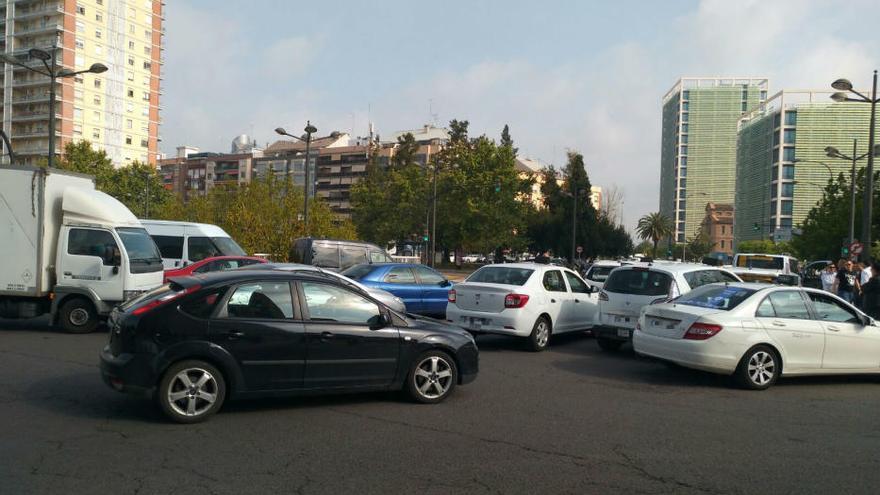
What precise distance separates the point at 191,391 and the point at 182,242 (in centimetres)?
1602

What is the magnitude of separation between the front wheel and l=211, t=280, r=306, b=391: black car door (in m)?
5.96

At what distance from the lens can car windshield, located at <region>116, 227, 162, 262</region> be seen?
518 inches

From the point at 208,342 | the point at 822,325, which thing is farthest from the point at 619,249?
the point at 208,342

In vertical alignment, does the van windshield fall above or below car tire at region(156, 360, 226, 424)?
above

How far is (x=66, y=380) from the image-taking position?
27.3ft

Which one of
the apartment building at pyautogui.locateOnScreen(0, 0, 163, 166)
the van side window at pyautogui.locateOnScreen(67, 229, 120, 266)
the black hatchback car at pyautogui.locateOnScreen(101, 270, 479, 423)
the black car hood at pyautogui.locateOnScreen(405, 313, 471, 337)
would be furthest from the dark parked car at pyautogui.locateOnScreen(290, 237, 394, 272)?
the apartment building at pyautogui.locateOnScreen(0, 0, 163, 166)

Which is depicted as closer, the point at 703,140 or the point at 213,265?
the point at 213,265

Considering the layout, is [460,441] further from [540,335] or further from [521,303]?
[540,335]

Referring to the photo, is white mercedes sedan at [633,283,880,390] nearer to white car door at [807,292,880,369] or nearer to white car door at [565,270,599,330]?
white car door at [807,292,880,369]

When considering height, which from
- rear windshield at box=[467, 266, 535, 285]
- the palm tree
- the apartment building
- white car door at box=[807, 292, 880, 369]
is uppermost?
the apartment building

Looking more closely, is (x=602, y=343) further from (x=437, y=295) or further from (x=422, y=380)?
(x=422, y=380)

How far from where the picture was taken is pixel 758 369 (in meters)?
9.12

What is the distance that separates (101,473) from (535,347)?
26.9 feet

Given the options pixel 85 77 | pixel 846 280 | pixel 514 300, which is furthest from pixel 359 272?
pixel 85 77
